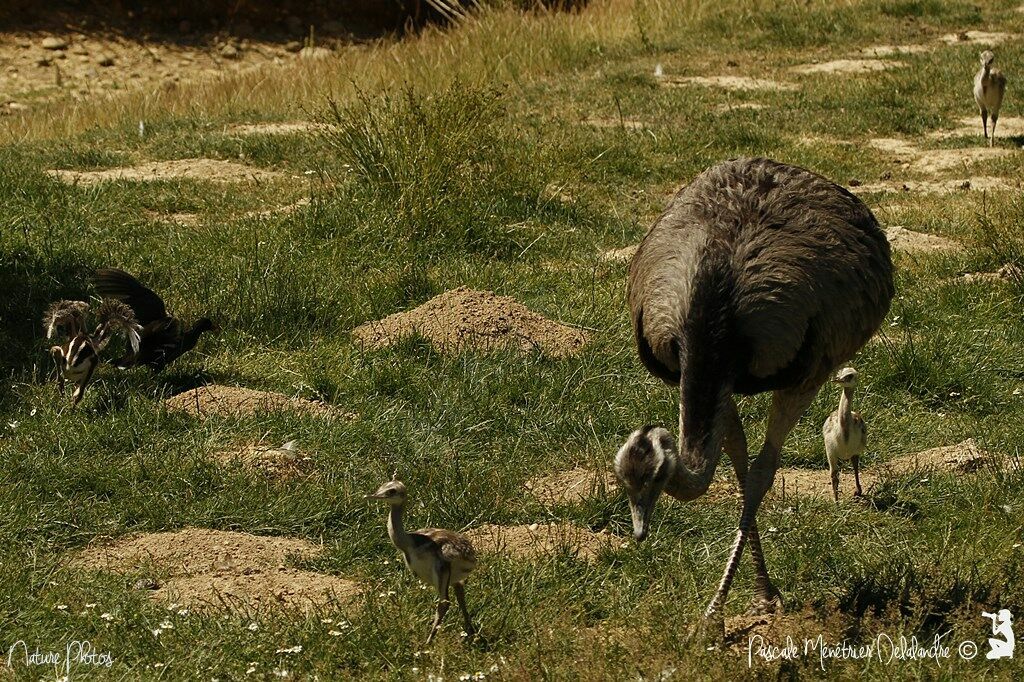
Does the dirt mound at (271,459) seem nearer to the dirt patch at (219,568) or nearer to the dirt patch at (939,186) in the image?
the dirt patch at (219,568)

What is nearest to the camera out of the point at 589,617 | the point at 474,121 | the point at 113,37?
the point at 589,617

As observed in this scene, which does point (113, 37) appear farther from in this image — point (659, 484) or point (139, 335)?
point (659, 484)

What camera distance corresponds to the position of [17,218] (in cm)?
952

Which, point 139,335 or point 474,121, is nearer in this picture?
point 139,335

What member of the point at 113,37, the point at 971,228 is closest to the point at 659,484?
the point at 971,228

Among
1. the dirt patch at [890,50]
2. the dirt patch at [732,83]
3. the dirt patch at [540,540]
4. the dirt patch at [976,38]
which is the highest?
the dirt patch at [976,38]

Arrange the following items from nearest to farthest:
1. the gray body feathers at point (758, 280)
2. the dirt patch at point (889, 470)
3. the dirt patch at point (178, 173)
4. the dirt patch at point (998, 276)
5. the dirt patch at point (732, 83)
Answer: the gray body feathers at point (758, 280), the dirt patch at point (889, 470), the dirt patch at point (998, 276), the dirt patch at point (178, 173), the dirt patch at point (732, 83)

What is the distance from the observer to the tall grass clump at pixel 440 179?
31.2ft

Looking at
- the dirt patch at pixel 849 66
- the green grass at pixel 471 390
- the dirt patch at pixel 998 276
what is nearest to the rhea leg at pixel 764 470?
the green grass at pixel 471 390

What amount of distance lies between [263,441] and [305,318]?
5.70ft

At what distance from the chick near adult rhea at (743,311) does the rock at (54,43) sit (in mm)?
20423

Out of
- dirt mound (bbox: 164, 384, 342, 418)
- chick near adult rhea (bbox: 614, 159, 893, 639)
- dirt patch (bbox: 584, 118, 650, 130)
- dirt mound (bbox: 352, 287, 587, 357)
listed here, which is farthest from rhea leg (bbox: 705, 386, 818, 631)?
dirt patch (bbox: 584, 118, 650, 130)

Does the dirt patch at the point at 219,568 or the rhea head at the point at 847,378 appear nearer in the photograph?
→ the dirt patch at the point at 219,568

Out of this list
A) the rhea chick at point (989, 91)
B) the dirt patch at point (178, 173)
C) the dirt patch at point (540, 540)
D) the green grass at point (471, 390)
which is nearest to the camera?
the green grass at point (471, 390)
